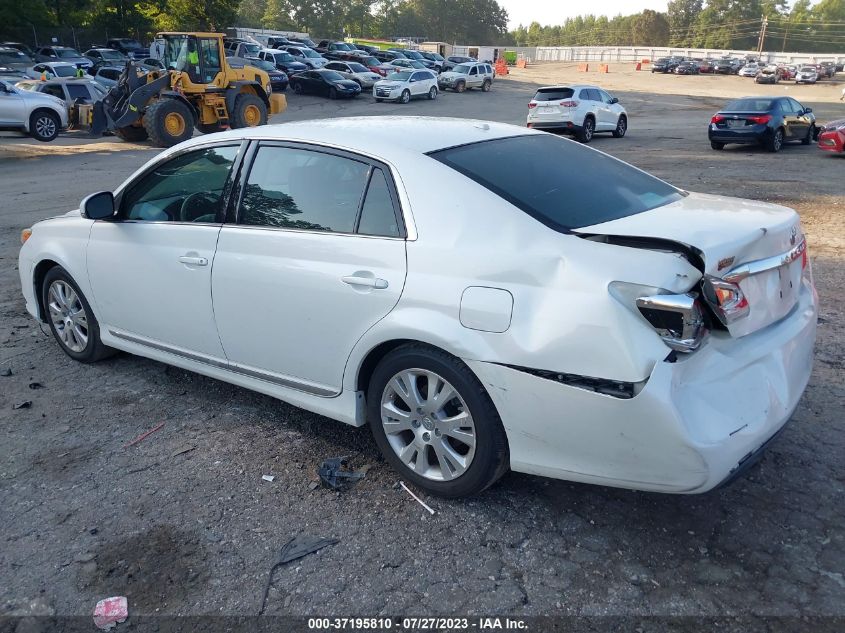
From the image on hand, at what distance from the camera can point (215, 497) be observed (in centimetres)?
354

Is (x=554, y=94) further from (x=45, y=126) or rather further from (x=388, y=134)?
(x=388, y=134)

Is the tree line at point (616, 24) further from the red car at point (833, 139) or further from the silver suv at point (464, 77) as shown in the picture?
the red car at point (833, 139)

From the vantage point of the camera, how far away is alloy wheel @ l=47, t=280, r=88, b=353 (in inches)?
199

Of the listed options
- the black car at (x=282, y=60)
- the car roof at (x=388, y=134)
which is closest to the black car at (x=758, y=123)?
the car roof at (x=388, y=134)

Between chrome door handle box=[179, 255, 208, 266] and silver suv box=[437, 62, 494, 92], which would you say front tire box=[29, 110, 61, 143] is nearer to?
chrome door handle box=[179, 255, 208, 266]

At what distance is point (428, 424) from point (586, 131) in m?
20.7

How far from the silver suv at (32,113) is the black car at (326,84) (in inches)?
735

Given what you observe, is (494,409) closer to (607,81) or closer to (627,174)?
(627,174)

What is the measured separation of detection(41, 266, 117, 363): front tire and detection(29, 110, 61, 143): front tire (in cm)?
1757

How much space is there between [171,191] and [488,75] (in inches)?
1758

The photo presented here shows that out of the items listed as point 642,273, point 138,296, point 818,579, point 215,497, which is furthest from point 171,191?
point 818,579

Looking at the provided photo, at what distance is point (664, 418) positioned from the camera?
107 inches

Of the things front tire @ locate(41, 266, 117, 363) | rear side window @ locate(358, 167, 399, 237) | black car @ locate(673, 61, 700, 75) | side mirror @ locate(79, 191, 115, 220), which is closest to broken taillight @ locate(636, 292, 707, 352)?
rear side window @ locate(358, 167, 399, 237)

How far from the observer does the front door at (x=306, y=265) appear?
→ 11.3 ft
